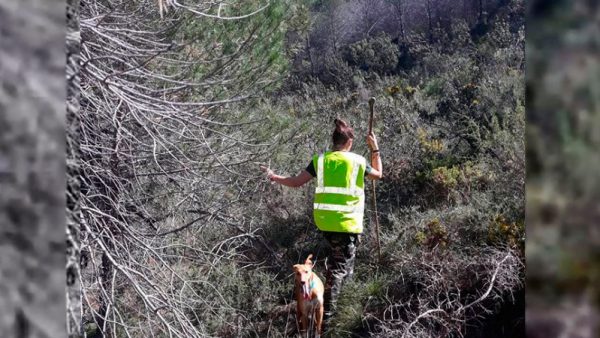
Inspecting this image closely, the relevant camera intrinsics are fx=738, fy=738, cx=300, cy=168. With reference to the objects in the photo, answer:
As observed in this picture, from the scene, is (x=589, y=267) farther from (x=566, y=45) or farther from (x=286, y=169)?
(x=286, y=169)

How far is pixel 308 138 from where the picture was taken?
406 inches

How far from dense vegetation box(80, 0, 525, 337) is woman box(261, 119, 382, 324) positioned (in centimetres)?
63

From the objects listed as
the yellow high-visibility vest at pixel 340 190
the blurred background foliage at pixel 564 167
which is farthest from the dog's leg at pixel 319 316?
the blurred background foliage at pixel 564 167

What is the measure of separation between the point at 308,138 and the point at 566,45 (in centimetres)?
980

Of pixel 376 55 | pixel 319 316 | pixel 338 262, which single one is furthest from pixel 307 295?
pixel 376 55

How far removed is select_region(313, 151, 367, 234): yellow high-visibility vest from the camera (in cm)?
633

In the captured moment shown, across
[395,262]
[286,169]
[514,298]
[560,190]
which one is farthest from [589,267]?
[286,169]

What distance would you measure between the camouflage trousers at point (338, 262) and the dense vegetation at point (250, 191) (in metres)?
0.45

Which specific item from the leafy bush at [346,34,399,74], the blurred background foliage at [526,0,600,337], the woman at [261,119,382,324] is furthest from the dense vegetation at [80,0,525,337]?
the leafy bush at [346,34,399,74]

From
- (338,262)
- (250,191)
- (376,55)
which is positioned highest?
(376,55)

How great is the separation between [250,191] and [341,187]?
8.68 ft

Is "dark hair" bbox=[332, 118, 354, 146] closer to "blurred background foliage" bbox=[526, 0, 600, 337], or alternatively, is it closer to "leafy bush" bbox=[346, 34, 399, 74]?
"blurred background foliage" bbox=[526, 0, 600, 337]

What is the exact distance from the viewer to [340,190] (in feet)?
21.0

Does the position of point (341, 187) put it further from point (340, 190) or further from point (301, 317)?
point (301, 317)
